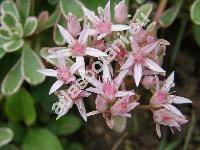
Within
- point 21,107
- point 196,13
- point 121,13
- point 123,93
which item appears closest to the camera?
point 123,93

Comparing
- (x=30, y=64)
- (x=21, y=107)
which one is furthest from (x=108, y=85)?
(x=21, y=107)

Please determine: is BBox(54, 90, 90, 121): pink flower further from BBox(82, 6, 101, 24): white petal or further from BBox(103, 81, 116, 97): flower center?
BBox(82, 6, 101, 24): white petal

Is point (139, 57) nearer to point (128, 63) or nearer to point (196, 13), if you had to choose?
point (128, 63)

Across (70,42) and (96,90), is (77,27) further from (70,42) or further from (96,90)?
(96,90)

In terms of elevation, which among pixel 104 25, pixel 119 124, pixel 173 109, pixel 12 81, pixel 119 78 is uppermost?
pixel 104 25

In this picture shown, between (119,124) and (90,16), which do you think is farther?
(119,124)

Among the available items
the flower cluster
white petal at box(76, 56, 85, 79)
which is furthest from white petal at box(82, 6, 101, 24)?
white petal at box(76, 56, 85, 79)
